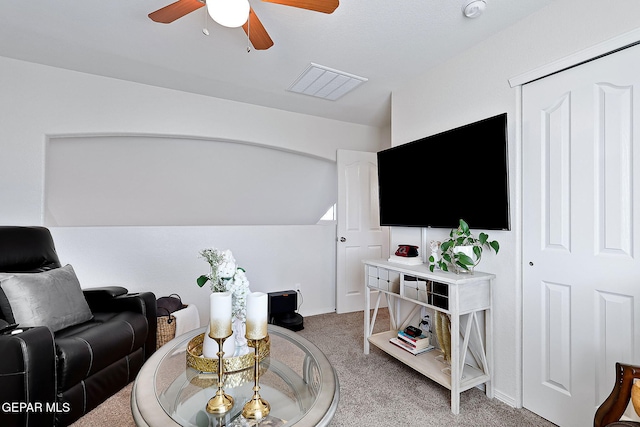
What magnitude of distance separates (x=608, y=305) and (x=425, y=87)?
1.93 meters

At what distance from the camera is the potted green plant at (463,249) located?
1.97m

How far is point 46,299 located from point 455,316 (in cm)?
244

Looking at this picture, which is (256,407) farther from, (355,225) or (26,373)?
(355,225)

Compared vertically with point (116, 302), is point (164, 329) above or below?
below

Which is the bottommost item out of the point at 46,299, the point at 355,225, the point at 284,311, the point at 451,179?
the point at 284,311

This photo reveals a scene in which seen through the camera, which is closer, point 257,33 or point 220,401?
point 220,401

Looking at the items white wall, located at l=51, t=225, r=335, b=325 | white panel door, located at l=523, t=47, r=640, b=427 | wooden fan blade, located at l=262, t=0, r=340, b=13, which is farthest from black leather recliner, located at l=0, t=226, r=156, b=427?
white panel door, located at l=523, t=47, r=640, b=427

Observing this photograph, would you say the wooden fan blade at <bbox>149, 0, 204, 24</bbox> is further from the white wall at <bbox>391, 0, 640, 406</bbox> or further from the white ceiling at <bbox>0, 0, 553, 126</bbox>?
the white wall at <bbox>391, 0, 640, 406</bbox>

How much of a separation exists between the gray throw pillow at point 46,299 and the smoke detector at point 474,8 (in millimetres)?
2963

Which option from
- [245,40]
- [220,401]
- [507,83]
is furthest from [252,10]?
[220,401]

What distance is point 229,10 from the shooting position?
4.34 feet

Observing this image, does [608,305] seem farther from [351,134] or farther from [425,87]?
[351,134]

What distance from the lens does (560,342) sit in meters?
1.71

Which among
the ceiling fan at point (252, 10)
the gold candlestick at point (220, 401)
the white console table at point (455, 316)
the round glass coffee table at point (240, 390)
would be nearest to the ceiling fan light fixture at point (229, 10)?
the ceiling fan at point (252, 10)
